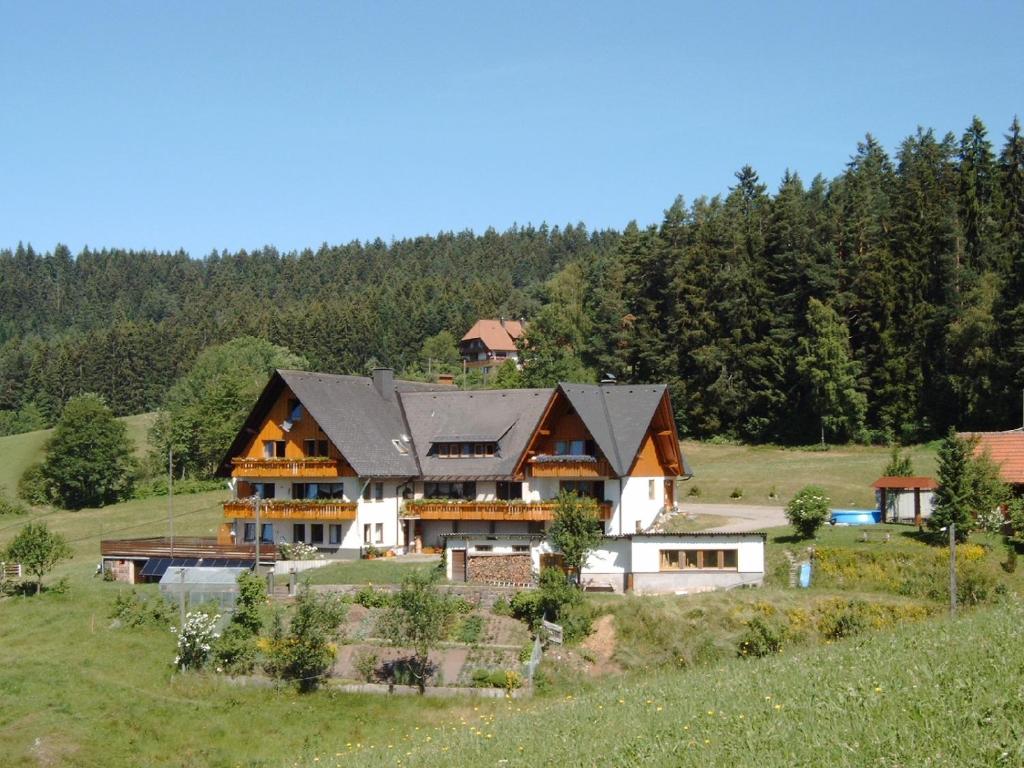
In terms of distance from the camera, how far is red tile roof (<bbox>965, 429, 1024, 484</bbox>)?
2039 inches

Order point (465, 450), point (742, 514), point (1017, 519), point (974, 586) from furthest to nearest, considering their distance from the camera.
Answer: point (742, 514)
point (465, 450)
point (1017, 519)
point (974, 586)

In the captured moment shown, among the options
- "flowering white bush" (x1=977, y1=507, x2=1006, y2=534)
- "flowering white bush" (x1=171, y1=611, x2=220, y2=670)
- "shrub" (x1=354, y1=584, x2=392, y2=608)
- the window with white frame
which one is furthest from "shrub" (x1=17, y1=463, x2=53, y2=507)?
"flowering white bush" (x1=977, y1=507, x2=1006, y2=534)

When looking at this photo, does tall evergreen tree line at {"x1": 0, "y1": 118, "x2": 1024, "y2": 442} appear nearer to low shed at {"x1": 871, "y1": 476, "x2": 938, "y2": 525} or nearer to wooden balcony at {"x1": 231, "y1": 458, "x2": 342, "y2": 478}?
low shed at {"x1": 871, "y1": 476, "x2": 938, "y2": 525}

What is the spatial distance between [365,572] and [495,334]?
102841mm

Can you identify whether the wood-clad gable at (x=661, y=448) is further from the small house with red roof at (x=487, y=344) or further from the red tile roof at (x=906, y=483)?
the small house with red roof at (x=487, y=344)

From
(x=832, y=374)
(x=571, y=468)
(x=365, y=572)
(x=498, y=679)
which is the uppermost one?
(x=832, y=374)

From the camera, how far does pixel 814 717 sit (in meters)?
18.5

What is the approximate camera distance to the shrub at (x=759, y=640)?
35.7m

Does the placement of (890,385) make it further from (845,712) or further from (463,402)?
(845,712)

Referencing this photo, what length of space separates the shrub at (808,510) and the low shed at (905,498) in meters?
6.18

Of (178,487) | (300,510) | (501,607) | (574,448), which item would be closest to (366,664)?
(501,607)

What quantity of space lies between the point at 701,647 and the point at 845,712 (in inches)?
849

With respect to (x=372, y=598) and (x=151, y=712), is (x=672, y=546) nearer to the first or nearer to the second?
(x=372, y=598)

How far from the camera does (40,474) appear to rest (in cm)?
8806
